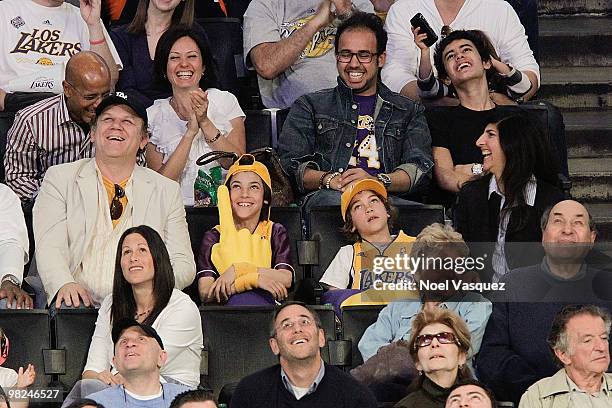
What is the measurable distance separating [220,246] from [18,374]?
976 millimetres

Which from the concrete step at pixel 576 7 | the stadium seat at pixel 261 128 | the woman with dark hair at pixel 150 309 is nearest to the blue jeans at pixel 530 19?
the concrete step at pixel 576 7

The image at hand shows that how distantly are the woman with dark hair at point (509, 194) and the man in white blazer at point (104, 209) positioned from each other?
1169 mm

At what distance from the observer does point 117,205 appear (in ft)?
23.7

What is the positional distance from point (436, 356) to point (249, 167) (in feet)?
4.25

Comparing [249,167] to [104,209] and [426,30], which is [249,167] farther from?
[426,30]

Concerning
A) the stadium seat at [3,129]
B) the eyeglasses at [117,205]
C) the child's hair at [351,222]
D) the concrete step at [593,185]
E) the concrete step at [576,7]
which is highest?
the concrete step at [576,7]

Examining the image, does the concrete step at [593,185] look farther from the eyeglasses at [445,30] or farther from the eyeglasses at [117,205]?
the eyeglasses at [117,205]

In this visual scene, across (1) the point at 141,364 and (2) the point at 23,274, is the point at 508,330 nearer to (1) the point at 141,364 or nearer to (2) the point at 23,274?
(1) the point at 141,364

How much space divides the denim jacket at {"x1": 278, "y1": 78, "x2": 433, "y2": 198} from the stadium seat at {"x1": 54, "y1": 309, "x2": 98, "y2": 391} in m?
1.33

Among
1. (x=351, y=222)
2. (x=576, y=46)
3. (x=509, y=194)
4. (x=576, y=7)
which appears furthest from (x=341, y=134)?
(x=576, y=7)

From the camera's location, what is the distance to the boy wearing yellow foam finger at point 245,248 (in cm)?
702

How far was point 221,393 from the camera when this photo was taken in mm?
6645

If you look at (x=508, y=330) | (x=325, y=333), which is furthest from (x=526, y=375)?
(x=325, y=333)

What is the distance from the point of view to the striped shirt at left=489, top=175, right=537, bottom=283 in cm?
724
